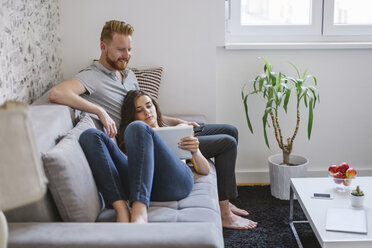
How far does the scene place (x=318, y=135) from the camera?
3.29m

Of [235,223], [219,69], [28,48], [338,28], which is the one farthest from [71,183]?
[338,28]

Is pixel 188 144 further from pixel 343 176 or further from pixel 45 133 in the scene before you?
pixel 343 176

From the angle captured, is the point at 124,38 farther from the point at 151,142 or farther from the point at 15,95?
the point at 151,142

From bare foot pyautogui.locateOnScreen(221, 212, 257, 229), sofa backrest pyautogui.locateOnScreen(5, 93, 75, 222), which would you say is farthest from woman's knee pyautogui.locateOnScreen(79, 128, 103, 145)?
bare foot pyautogui.locateOnScreen(221, 212, 257, 229)

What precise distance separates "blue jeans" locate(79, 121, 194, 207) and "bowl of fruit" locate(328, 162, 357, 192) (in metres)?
0.79

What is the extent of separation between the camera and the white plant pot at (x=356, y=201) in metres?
2.06

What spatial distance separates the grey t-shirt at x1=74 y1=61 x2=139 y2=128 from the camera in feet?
7.95

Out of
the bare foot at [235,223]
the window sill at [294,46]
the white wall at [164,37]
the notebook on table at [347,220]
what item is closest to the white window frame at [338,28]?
the window sill at [294,46]

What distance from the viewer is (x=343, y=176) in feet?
7.44

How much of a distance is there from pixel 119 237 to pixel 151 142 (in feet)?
1.76

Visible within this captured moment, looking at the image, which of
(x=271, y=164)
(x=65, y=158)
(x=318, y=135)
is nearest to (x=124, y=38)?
(x=65, y=158)

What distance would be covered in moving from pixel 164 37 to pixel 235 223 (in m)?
1.31

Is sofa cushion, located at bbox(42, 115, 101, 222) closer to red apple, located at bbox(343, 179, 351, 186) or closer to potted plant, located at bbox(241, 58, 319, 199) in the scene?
red apple, located at bbox(343, 179, 351, 186)

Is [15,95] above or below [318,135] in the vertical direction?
above
